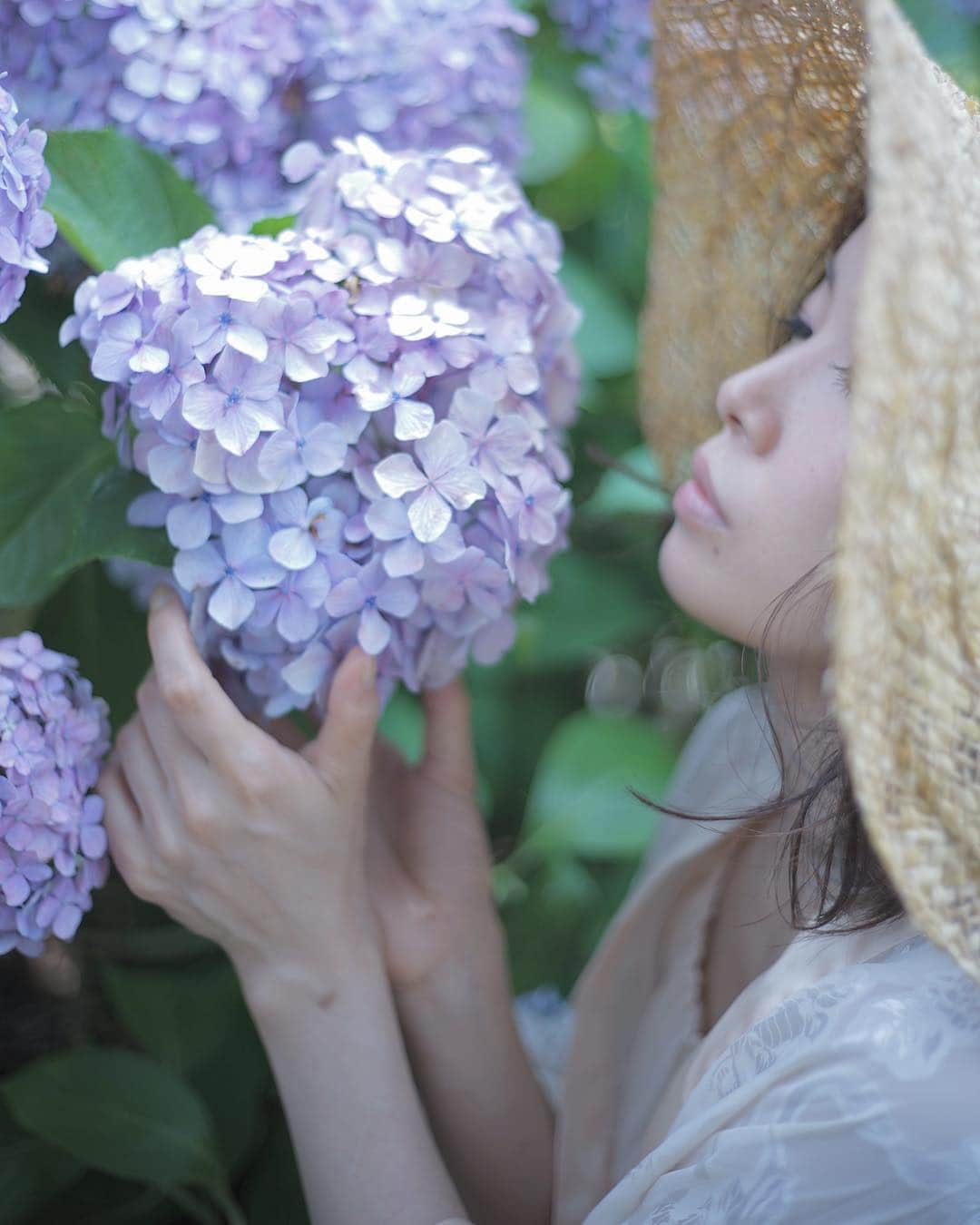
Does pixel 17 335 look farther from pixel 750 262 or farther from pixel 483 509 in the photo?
pixel 750 262

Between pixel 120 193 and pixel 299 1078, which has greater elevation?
pixel 120 193

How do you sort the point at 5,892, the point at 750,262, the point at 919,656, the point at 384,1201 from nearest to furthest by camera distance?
1. the point at 919,656
2. the point at 5,892
3. the point at 384,1201
4. the point at 750,262

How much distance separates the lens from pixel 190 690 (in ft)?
2.17

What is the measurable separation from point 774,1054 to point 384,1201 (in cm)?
27

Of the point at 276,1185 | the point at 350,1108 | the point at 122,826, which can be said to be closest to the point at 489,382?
the point at 122,826

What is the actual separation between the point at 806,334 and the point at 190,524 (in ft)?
1.27

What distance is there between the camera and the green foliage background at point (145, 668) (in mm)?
715

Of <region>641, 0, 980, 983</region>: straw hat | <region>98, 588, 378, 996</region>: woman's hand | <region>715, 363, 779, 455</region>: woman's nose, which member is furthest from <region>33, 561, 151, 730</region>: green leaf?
<region>641, 0, 980, 983</region>: straw hat

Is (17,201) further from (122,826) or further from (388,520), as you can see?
(122,826)

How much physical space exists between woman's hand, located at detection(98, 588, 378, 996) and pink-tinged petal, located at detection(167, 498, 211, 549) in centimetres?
7

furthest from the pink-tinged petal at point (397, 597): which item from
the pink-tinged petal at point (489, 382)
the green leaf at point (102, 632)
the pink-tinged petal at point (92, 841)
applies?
A: the green leaf at point (102, 632)

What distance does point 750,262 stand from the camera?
93 cm

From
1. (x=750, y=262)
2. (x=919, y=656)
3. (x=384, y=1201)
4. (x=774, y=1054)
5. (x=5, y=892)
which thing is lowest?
(x=384, y=1201)

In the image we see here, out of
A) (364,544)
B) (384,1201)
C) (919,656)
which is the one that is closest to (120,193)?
(364,544)
